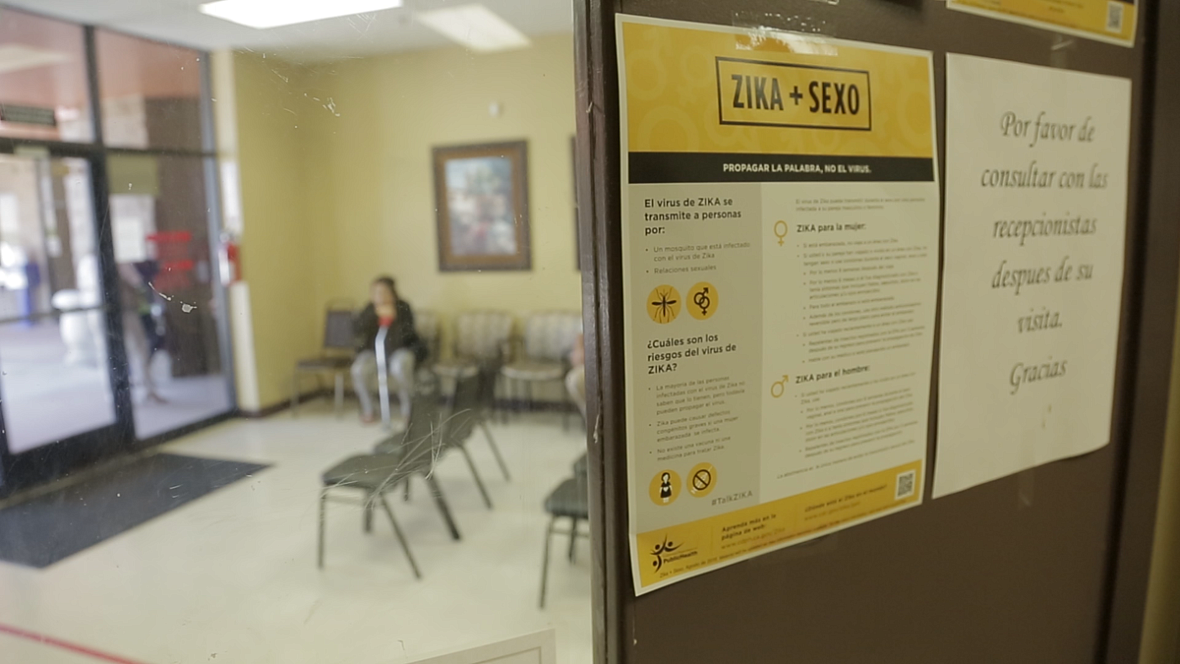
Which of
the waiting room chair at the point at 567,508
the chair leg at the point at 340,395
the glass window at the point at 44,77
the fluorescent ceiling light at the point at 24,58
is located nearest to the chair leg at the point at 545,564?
the waiting room chair at the point at 567,508

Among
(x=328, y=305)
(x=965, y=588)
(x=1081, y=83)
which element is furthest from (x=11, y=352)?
(x=1081, y=83)

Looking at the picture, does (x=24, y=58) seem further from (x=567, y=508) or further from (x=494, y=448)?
(x=567, y=508)

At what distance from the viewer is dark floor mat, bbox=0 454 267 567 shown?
806mm

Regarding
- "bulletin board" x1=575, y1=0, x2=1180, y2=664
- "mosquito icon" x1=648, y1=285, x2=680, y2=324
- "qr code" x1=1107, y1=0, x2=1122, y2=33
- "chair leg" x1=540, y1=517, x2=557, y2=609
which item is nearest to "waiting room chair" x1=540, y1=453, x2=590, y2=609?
"chair leg" x1=540, y1=517, x2=557, y2=609

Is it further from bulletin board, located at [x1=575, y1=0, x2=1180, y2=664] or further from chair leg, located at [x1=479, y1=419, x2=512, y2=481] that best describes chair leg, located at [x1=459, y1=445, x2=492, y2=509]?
bulletin board, located at [x1=575, y1=0, x2=1180, y2=664]

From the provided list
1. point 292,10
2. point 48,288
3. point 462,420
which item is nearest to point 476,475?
point 462,420

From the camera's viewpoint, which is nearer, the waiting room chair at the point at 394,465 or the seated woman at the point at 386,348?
the waiting room chair at the point at 394,465

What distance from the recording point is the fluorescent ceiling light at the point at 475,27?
754 mm

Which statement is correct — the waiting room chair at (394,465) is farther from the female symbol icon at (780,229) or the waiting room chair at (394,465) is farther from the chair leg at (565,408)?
the female symbol icon at (780,229)

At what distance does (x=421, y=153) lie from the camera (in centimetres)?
110

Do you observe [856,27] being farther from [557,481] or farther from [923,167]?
[557,481]

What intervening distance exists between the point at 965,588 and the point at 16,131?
1904 millimetres

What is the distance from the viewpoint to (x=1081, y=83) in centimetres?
94

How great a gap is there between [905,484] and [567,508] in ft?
2.27
